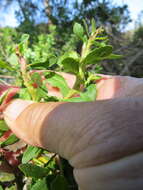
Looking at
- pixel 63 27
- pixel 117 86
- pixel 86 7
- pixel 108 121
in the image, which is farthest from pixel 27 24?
pixel 108 121

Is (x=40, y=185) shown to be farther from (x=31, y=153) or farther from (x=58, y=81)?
(x=58, y=81)

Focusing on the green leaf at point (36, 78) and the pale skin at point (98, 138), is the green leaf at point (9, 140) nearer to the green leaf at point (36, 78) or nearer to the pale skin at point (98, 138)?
the pale skin at point (98, 138)

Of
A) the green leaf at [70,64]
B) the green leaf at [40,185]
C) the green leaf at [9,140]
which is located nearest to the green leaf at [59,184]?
the green leaf at [40,185]

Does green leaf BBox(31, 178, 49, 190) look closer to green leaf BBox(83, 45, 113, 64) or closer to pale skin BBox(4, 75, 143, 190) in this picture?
pale skin BBox(4, 75, 143, 190)

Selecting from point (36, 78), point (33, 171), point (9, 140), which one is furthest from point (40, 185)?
point (36, 78)

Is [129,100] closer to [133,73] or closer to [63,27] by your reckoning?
[133,73]
